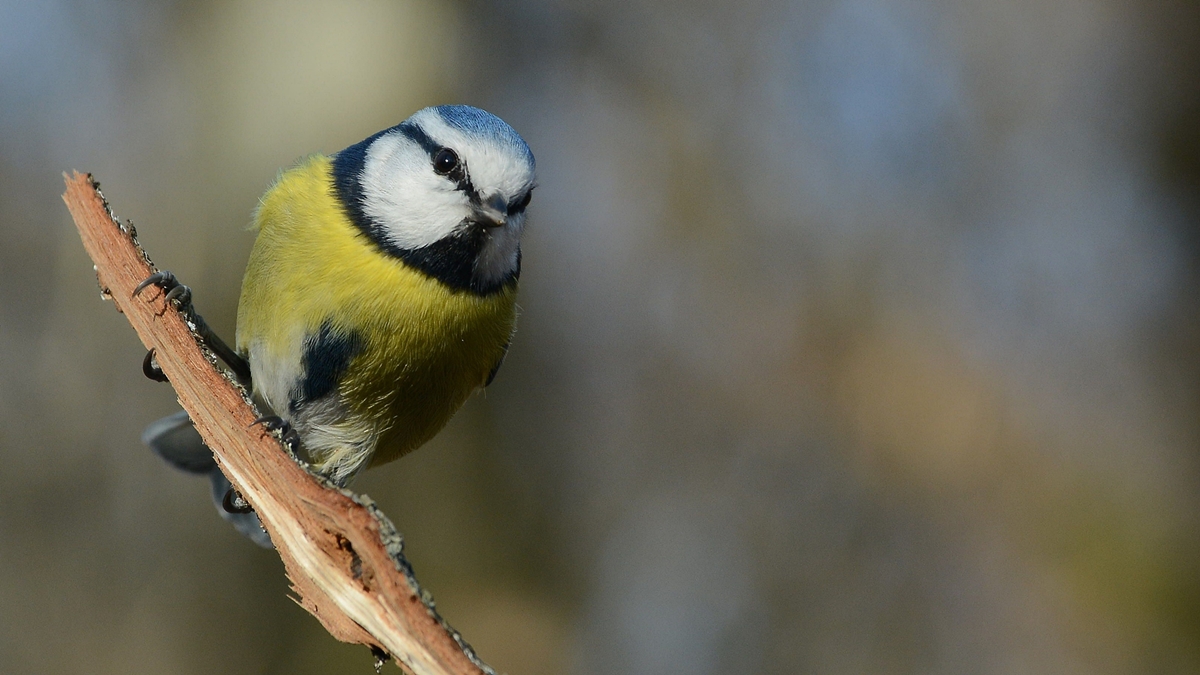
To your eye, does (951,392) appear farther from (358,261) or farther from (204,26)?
(204,26)

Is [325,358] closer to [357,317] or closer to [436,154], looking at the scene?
[357,317]

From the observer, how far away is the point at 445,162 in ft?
5.27

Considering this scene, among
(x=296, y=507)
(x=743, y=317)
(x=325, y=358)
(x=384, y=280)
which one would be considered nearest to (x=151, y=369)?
(x=325, y=358)

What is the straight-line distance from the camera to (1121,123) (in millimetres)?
4324

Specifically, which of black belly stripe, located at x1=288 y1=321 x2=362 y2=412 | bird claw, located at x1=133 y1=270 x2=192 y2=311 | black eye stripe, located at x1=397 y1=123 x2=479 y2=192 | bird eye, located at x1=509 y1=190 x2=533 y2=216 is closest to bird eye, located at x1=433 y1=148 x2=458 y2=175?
black eye stripe, located at x1=397 y1=123 x2=479 y2=192

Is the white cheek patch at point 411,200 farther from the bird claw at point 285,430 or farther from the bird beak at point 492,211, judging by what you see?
the bird claw at point 285,430

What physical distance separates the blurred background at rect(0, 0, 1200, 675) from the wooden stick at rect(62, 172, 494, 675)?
1.86 metres

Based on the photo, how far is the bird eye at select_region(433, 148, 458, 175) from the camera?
160 centimetres

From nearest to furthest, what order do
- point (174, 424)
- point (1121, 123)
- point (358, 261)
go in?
point (358, 261) < point (174, 424) < point (1121, 123)

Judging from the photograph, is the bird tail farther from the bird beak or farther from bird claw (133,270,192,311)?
the bird beak

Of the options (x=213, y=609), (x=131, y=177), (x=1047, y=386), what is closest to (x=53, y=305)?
(x=131, y=177)

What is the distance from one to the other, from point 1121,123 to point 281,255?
436cm

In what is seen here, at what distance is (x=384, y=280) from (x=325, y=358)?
0.66 feet

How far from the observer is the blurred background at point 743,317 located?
3.54 metres
